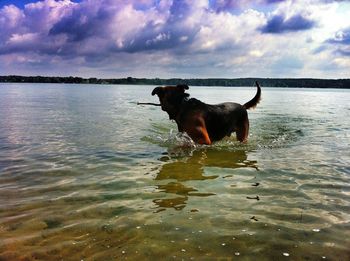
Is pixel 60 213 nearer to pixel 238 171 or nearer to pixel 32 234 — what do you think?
pixel 32 234

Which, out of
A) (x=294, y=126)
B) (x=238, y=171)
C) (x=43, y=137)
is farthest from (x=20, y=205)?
(x=294, y=126)

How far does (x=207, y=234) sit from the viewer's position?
4.88 meters

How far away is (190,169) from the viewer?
8781 millimetres

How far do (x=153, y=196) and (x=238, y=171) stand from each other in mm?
2777

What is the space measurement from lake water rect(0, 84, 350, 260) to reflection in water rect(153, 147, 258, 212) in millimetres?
25

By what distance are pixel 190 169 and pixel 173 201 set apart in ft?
→ 8.41

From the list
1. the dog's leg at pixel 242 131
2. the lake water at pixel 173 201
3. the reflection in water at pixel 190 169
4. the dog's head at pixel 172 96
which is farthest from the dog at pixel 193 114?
the dog's leg at pixel 242 131

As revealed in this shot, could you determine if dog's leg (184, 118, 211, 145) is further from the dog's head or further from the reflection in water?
the dog's head

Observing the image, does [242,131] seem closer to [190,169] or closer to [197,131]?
[197,131]

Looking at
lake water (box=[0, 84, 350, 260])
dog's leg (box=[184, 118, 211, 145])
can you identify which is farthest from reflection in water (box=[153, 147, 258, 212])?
dog's leg (box=[184, 118, 211, 145])

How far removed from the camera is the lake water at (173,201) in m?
4.49

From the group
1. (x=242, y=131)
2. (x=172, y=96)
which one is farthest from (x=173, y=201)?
(x=242, y=131)

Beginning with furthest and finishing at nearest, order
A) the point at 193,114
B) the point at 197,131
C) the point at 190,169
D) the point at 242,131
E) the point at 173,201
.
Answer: the point at 242,131
the point at 193,114
the point at 197,131
the point at 190,169
the point at 173,201

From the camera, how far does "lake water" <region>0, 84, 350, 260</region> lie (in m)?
4.49
